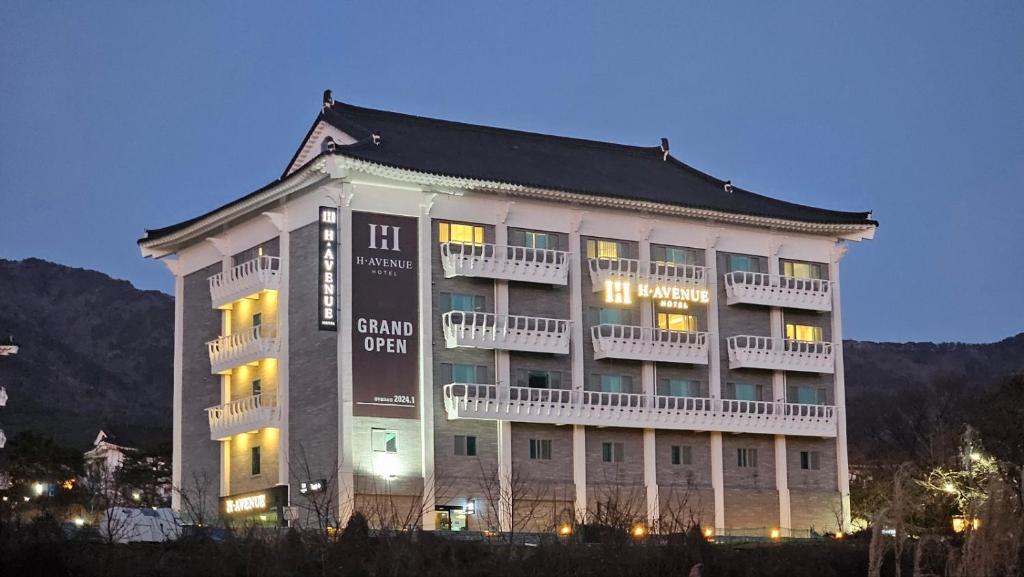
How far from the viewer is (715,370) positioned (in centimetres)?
7056

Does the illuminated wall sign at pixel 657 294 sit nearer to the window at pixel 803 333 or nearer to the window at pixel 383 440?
the window at pixel 803 333

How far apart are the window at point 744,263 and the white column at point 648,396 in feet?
15.5

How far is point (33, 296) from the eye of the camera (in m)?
184

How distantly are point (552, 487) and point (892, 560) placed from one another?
1772 centimetres

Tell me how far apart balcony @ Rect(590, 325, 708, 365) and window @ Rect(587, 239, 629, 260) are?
312 centimetres

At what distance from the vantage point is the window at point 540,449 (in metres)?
65.2

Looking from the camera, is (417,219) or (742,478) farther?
(742,478)

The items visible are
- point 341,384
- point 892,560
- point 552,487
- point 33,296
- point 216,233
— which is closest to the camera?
point 892,560

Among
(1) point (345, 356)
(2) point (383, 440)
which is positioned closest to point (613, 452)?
(2) point (383, 440)

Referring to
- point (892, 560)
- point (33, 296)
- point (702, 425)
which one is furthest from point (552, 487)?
point (33, 296)

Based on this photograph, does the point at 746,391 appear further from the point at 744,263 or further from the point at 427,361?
the point at 427,361

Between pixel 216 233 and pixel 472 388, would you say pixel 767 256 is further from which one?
pixel 216 233

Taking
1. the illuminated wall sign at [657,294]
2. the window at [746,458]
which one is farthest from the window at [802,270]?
the window at [746,458]

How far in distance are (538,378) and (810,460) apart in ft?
45.8
